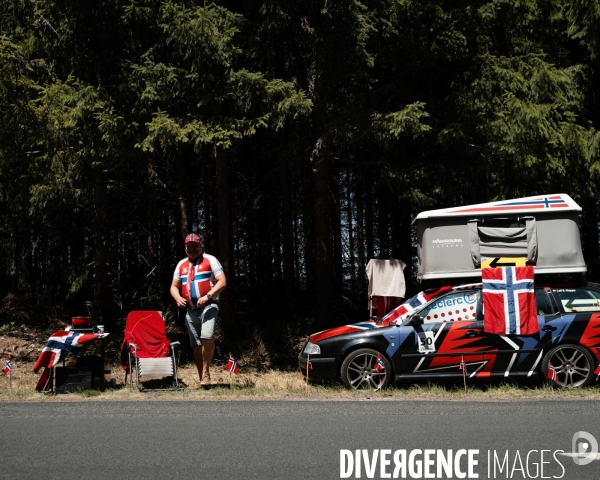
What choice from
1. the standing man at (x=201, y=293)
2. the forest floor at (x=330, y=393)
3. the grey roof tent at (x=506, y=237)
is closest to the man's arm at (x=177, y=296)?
the standing man at (x=201, y=293)

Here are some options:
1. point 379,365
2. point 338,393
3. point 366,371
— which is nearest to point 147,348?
point 338,393

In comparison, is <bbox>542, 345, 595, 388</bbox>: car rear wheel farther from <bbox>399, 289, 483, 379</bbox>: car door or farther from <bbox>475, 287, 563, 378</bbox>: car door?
<bbox>399, 289, 483, 379</bbox>: car door

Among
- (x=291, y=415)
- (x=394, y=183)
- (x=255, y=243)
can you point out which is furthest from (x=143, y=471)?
(x=255, y=243)

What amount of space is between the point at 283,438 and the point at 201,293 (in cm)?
373

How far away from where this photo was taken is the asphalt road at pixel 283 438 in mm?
5398

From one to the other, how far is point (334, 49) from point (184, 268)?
6402mm

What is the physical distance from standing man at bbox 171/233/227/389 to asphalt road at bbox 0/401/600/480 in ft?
4.62

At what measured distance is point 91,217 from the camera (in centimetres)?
1844

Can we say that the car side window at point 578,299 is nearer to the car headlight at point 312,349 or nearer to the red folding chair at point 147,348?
the car headlight at point 312,349

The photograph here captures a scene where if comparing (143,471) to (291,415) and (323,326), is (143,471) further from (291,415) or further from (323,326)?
(323,326)

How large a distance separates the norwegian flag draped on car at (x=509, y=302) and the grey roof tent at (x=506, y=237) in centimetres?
70

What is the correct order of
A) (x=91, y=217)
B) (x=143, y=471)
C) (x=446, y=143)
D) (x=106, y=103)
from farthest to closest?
1. (x=91, y=217)
2. (x=446, y=143)
3. (x=106, y=103)
4. (x=143, y=471)

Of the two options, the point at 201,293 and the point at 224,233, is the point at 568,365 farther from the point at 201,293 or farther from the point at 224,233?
the point at 224,233

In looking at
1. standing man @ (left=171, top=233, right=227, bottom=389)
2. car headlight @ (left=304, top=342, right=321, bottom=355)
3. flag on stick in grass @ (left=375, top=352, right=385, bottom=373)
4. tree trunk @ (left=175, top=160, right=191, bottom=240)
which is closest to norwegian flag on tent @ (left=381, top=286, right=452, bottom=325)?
flag on stick in grass @ (left=375, top=352, right=385, bottom=373)
